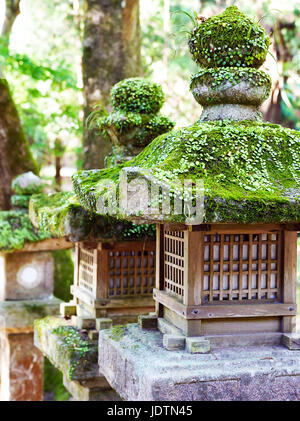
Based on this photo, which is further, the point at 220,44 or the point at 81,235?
the point at 81,235

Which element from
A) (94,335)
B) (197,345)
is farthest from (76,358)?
(197,345)

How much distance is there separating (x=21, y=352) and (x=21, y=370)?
30 cm

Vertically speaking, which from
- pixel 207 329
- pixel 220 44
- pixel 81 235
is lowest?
pixel 207 329

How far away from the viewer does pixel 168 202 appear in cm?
388

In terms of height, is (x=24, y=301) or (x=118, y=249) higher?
(x=118, y=249)

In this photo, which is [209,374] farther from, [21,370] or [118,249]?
[21,370]

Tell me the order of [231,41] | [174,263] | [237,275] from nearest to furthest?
[237,275] < [231,41] < [174,263]

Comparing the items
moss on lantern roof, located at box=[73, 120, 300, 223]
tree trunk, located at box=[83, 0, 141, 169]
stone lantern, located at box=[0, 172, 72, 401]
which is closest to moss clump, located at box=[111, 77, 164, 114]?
moss on lantern roof, located at box=[73, 120, 300, 223]

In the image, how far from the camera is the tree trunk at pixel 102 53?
10266 mm

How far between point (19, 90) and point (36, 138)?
1.76m

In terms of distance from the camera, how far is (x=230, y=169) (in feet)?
14.4

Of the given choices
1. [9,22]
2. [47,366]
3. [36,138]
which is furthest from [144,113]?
[36,138]
